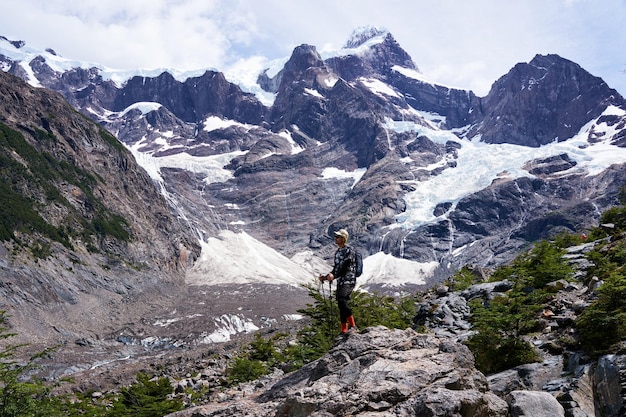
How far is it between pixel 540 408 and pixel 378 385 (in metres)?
3.05

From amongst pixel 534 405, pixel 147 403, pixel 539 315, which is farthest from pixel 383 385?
pixel 147 403

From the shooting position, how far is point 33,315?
101 m

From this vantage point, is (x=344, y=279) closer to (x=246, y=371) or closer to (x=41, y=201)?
(x=246, y=371)

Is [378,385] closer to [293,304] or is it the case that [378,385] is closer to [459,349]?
[459,349]

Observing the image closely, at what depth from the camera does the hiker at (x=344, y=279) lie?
13.2 m

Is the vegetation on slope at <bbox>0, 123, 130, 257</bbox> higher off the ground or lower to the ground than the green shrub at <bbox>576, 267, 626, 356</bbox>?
higher

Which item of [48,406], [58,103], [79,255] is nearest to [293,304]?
[79,255]

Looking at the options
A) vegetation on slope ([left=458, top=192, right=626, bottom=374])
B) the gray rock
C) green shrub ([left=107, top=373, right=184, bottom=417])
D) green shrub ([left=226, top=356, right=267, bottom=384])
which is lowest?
green shrub ([left=107, top=373, right=184, bottom=417])

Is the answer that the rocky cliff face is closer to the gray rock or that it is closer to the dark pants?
the dark pants

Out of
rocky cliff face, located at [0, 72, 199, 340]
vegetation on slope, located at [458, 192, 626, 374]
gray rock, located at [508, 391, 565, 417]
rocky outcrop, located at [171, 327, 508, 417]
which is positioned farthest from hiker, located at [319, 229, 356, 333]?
rocky cliff face, located at [0, 72, 199, 340]

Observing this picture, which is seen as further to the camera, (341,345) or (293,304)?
(293,304)

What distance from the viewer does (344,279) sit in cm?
1330

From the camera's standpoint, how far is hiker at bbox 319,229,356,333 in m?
13.2

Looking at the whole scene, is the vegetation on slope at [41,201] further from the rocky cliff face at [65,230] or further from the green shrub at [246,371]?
the green shrub at [246,371]
